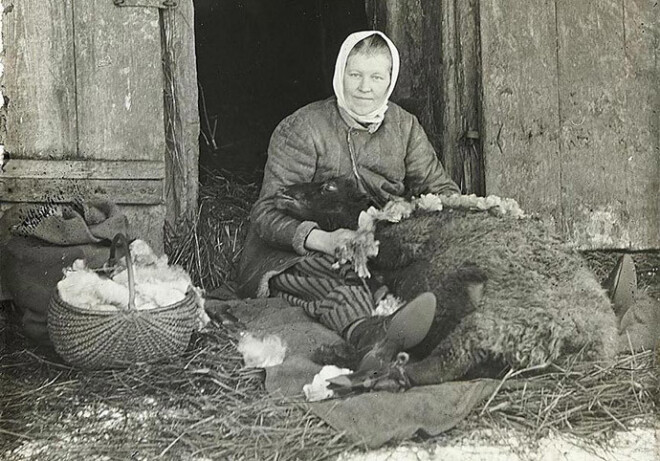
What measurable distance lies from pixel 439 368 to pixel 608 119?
6.85 feet

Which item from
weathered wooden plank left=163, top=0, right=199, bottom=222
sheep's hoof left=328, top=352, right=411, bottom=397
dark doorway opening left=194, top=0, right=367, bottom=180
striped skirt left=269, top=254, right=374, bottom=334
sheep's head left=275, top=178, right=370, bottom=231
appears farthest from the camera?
dark doorway opening left=194, top=0, right=367, bottom=180

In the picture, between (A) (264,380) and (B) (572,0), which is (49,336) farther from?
(B) (572,0)

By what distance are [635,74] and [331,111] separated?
1603 millimetres

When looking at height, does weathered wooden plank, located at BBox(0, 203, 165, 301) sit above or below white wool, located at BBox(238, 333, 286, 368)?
above

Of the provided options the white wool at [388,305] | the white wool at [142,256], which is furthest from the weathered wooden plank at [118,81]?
A: the white wool at [388,305]

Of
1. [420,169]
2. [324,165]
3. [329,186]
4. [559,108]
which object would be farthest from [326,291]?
[559,108]

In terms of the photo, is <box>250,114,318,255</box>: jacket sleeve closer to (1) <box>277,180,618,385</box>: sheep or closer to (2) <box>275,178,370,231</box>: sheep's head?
(2) <box>275,178,370,231</box>: sheep's head

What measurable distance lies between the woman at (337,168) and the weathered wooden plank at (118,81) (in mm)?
607

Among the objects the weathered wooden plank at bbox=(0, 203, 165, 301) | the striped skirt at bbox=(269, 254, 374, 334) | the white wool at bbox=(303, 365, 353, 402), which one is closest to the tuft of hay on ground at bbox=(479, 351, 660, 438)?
the white wool at bbox=(303, 365, 353, 402)

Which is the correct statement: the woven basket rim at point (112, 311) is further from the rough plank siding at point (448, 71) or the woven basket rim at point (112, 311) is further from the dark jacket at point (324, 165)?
the rough plank siding at point (448, 71)

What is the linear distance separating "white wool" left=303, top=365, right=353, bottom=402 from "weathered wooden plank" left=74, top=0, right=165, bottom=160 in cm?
156

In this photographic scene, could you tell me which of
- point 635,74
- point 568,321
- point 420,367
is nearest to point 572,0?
point 635,74

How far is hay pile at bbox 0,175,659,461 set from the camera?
7.92ft

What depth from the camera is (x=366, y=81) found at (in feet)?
11.4
